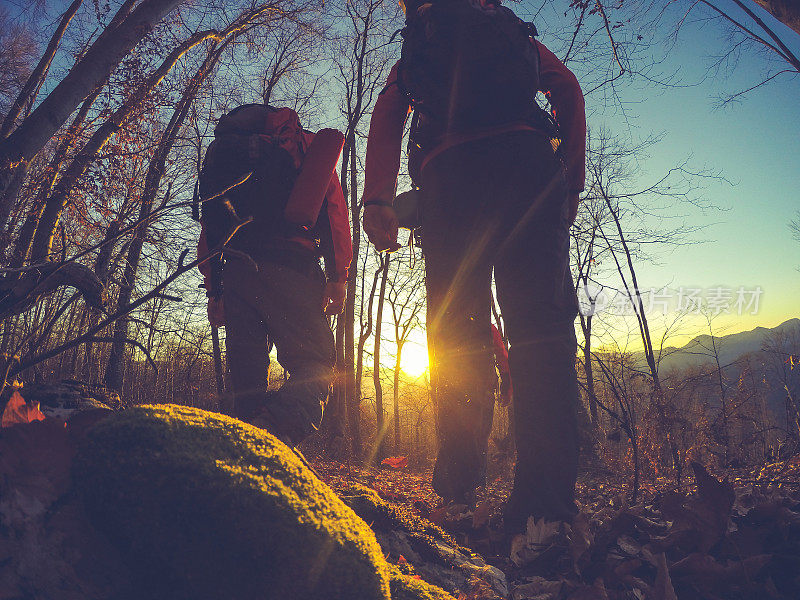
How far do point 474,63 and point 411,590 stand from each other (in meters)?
2.02

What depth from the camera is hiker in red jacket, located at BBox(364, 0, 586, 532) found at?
5.74 feet

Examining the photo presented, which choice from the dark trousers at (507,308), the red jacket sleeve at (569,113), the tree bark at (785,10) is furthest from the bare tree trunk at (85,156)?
the tree bark at (785,10)

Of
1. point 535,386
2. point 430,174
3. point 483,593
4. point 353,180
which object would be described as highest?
point 353,180

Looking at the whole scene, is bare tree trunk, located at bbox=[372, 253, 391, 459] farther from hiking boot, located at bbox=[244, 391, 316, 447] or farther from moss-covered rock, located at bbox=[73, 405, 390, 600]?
moss-covered rock, located at bbox=[73, 405, 390, 600]

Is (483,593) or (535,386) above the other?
(535,386)

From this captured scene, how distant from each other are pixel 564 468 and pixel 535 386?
0.33m

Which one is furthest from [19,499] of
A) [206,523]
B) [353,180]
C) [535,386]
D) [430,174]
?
[353,180]

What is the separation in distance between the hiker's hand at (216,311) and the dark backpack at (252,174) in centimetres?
46

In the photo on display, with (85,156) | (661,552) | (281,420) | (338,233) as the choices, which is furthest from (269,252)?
(85,156)

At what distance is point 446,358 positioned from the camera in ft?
6.73

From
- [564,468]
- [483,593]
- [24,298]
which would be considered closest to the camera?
[24,298]

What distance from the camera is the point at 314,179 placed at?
270cm

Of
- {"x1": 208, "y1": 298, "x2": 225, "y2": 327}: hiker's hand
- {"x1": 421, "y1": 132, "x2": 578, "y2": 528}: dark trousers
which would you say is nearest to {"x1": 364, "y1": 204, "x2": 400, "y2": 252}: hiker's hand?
{"x1": 421, "y1": 132, "x2": 578, "y2": 528}: dark trousers

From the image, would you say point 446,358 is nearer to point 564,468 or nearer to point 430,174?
point 564,468
